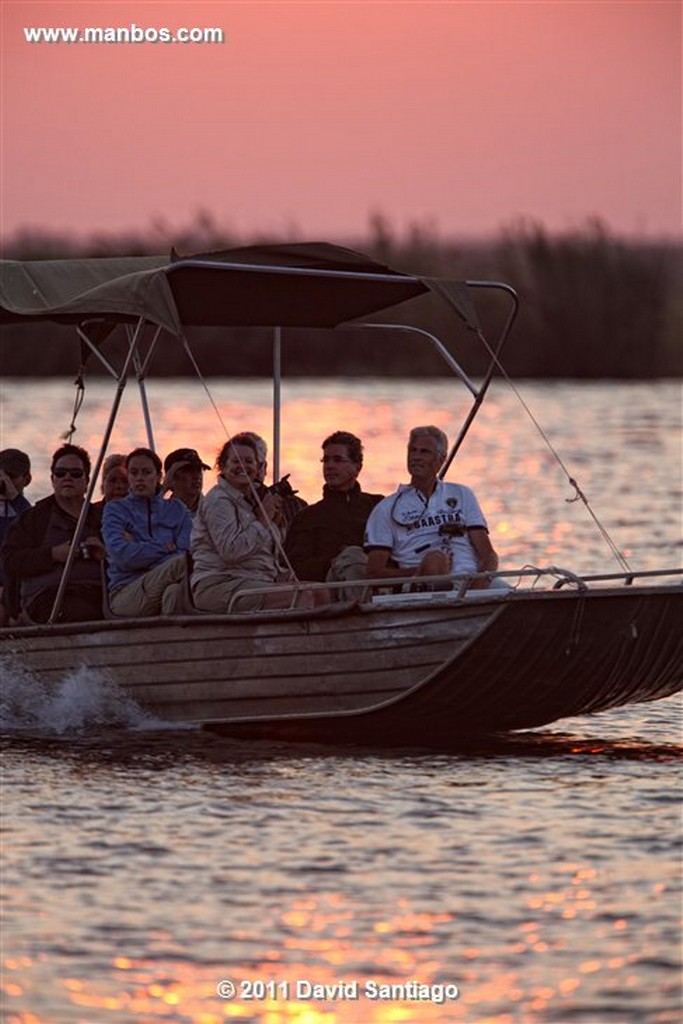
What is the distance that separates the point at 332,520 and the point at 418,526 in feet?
2.84

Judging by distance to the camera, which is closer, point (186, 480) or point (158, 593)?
point (158, 593)

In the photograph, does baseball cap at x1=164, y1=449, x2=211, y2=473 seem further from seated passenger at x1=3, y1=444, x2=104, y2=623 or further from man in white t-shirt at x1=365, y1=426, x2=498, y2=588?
man in white t-shirt at x1=365, y1=426, x2=498, y2=588

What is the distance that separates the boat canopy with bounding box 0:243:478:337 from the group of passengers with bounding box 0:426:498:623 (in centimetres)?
79

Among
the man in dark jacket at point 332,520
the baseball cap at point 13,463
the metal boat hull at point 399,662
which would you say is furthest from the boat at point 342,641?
the baseball cap at point 13,463

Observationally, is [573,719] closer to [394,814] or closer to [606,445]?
[394,814]

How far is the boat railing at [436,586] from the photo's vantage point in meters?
11.7

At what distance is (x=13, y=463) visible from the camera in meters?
14.2

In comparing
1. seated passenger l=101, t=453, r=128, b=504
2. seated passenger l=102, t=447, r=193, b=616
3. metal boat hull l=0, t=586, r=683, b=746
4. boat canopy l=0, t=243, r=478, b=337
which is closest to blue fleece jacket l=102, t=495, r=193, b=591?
seated passenger l=102, t=447, r=193, b=616

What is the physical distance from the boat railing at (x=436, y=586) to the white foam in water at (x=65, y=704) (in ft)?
3.01

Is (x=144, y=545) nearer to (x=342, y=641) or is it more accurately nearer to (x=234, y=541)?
(x=234, y=541)

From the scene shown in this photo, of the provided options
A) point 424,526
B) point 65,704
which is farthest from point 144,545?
point 424,526

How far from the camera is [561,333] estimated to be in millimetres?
44438

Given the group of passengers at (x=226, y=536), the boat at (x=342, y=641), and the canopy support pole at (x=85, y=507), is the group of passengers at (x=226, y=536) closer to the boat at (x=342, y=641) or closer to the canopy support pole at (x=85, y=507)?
the canopy support pole at (x=85, y=507)

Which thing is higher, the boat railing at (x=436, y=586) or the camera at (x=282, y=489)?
the camera at (x=282, y=489)
